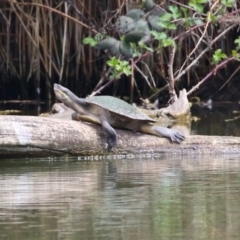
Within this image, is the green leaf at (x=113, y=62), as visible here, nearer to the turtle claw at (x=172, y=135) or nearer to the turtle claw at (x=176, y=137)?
the turtle claw at (x=172, y=135)

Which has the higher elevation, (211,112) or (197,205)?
(211,112)

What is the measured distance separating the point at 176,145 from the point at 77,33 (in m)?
5.67

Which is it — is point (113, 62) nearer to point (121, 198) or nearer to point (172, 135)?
point (172, 135)

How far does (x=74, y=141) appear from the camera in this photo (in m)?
6.26

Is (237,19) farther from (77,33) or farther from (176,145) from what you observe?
(176,145)

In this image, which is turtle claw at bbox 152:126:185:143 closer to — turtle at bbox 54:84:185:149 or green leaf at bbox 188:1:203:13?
turtle at bbox 54:84:185:149

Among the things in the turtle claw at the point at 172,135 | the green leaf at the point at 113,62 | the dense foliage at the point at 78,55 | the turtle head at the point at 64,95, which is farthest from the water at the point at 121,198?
the dense foliage at the point at 78,55

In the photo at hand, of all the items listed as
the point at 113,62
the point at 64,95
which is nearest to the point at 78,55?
the point at 113,62

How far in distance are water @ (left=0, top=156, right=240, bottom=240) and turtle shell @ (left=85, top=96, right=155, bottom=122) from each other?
39 cm

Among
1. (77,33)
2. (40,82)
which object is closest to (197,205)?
(77,33)

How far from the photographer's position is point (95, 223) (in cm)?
382

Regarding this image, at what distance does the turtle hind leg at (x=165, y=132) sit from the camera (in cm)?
637

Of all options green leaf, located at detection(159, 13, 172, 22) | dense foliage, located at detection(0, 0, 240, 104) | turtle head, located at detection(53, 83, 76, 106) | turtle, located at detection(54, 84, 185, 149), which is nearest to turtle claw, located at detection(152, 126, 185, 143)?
turtle, located at detection(54, 84, 185, 149)

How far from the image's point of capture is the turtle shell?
653cm
